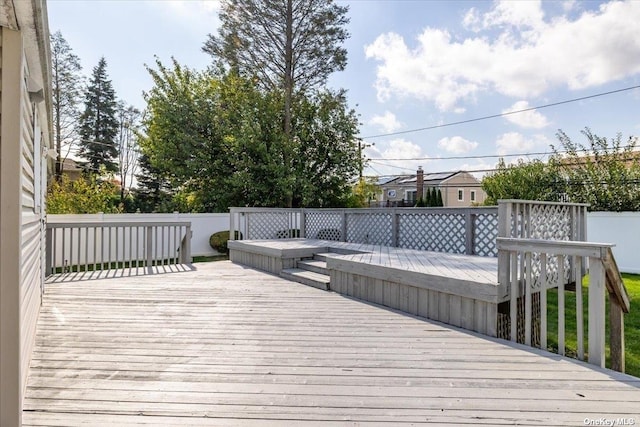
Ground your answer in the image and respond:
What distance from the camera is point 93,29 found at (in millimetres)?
10430

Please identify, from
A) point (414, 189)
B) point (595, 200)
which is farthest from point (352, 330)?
point (414, 189)

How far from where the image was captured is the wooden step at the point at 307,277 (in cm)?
511

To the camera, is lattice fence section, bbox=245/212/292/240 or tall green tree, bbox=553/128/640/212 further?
tall green tree, bbox=553/128/640/212

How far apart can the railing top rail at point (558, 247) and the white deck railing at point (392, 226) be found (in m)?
2.62

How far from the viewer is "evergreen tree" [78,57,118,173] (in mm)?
22797

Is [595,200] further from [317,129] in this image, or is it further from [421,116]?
[421,116]

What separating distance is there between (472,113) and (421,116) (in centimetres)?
263

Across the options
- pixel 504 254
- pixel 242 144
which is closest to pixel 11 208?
pixel 504 254

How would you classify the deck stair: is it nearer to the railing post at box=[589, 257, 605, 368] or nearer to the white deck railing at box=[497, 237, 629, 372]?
the white deck railing at box=[497, 237, 629, 372]

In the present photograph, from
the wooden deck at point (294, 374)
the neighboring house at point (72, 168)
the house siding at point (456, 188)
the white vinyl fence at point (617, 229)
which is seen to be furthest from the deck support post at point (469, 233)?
the neighboring house at point (72, 168)

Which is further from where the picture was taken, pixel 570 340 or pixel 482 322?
pixel 570 340

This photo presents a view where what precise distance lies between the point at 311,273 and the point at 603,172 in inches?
368

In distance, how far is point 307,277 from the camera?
5.43 m

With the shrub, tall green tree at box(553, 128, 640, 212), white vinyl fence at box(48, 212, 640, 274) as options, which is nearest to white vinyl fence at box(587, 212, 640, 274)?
white vinyl fence at box(48, 212, 640, 274)
